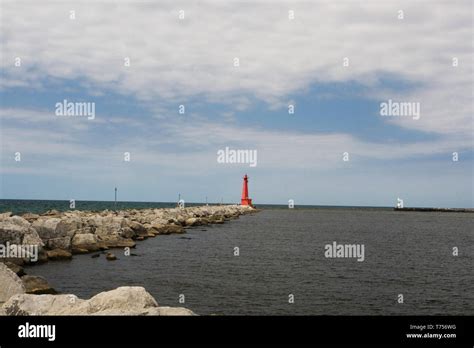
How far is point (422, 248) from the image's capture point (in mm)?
36000

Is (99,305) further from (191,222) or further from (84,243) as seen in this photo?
(191,222)

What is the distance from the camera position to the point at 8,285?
482 inches

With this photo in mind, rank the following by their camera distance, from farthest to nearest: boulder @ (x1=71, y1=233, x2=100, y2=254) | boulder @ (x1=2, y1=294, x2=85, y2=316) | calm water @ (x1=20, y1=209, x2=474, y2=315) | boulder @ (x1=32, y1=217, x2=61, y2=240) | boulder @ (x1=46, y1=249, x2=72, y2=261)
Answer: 1. boulder @ (x1=71, y1=233, x2=100, y2=254)
2. boulder @ (x1=32, y1=217, x2=61, y2=240)
3. boulder @ (x1=46, y1=249, x2=72, y2=261)
4. calm water @ (x1=20, y1=209, x2=474, y2=315)
5. boulder @ (x1=2, y1=294, x2=85, y2=316)

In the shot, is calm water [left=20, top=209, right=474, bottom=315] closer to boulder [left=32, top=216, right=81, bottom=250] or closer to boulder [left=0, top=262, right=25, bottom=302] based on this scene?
boulder [left=32, top=216, right=81, bottom=250]

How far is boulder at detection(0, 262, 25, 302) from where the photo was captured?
12.1 metres

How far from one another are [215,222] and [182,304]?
49.9 metres

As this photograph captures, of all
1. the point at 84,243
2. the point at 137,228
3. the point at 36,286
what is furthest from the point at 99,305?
the point at 137,228

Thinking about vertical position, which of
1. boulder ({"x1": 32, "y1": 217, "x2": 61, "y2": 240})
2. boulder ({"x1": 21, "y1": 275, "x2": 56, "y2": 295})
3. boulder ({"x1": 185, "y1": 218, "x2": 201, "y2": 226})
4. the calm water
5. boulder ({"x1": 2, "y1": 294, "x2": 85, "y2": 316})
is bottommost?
the calm water

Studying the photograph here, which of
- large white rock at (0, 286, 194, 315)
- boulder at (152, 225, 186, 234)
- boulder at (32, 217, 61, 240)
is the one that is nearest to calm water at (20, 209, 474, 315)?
boulder at (32, 217, 61, 240)

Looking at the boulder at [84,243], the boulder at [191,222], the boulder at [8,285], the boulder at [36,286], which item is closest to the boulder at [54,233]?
the boulder at [84,243]

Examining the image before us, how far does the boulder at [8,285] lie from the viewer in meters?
12.1

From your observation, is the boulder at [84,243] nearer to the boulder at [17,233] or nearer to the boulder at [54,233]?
the boulder at [54,233]
